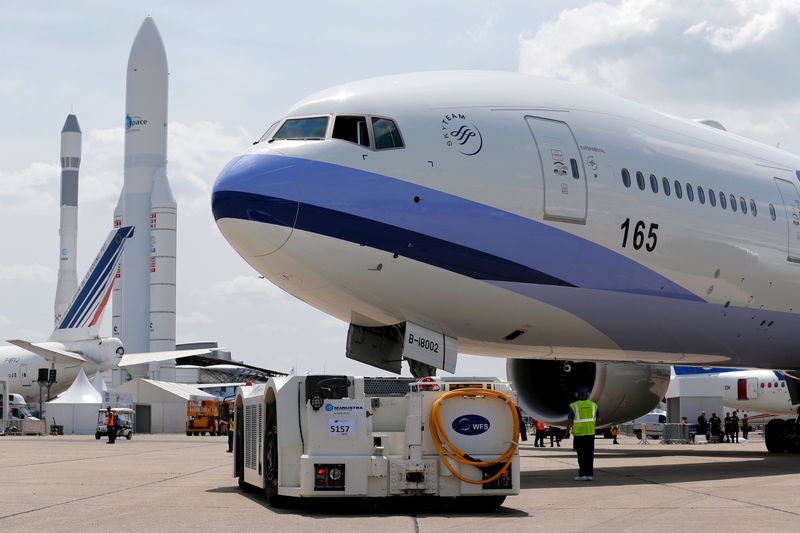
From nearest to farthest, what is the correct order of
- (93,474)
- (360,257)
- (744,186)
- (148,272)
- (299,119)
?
(360,257) → (299,119) → (744,186) → (93,474) → (148,272)

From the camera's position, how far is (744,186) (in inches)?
620

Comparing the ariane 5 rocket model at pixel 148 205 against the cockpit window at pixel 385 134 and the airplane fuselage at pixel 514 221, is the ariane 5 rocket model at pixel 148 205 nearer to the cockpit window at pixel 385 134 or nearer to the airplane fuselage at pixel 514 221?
the airplane fuselage at pixel 514 221

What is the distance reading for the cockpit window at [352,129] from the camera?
39.0 feet

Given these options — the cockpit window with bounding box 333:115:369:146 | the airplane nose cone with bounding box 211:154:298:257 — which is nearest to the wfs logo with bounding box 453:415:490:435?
the airplane nose cone with bounding box 211:154:298:257

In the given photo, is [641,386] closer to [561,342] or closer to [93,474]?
[561,342]

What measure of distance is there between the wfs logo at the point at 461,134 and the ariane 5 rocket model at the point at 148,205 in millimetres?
57984

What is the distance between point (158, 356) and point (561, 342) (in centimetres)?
4947

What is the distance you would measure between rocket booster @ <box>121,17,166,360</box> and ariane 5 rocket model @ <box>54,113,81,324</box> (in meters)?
20.2

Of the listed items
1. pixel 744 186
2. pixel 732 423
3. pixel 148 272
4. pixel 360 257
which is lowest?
pixel 732 423

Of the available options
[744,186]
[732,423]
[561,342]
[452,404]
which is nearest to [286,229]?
[452,404]

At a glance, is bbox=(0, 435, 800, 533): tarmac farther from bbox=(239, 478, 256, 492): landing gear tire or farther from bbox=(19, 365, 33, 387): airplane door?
bbox=(19, 365, 33, 387): airplane door

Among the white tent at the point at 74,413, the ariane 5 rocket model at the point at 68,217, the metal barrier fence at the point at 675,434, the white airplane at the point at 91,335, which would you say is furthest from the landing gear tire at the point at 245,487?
the ariane 5 rocket model at the point at 68,217

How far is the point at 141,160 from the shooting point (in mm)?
68688

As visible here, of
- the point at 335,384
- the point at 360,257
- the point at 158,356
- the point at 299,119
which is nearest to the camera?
the point at 335,384
